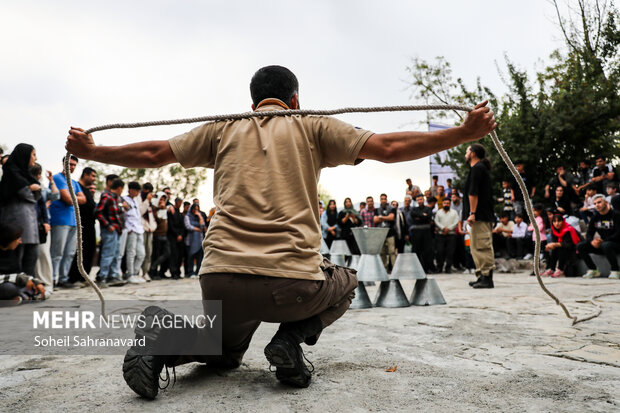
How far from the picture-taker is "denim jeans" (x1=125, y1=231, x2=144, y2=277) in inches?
315

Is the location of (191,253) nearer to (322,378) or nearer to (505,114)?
(322,378)

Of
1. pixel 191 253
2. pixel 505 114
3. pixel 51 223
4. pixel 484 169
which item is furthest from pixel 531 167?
pixel 51 223

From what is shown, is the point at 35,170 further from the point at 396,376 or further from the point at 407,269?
the point at 396,376

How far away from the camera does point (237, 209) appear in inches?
75.3

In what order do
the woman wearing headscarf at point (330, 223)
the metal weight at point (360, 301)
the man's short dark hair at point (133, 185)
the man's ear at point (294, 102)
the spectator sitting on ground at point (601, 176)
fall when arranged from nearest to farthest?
the man's ear at point (294, 102), the metal weight at point (360, 301), the man's short dark hair at point (133, 185), the spectator sitting on ground at point (601, 176), the woman wearing headscarf at point (330, 223)

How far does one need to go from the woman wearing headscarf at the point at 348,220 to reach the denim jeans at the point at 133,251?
15.8 ft

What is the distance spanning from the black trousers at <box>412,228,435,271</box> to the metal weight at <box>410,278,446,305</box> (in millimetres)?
5477

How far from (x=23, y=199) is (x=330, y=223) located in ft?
24.2

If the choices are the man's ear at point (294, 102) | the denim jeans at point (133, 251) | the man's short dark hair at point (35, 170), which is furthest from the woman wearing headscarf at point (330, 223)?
the man's ear at point (294, 102)

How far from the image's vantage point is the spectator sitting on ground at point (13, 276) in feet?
16.0

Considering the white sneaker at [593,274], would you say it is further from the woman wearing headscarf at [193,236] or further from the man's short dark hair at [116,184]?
the man's short dark hair at [116,184]

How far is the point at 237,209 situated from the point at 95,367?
1208 mm

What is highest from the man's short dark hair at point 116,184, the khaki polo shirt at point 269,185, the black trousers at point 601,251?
the man's short dark hair at point 116,184

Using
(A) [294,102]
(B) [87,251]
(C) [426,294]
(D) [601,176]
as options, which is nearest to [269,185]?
(A) [294,102]
